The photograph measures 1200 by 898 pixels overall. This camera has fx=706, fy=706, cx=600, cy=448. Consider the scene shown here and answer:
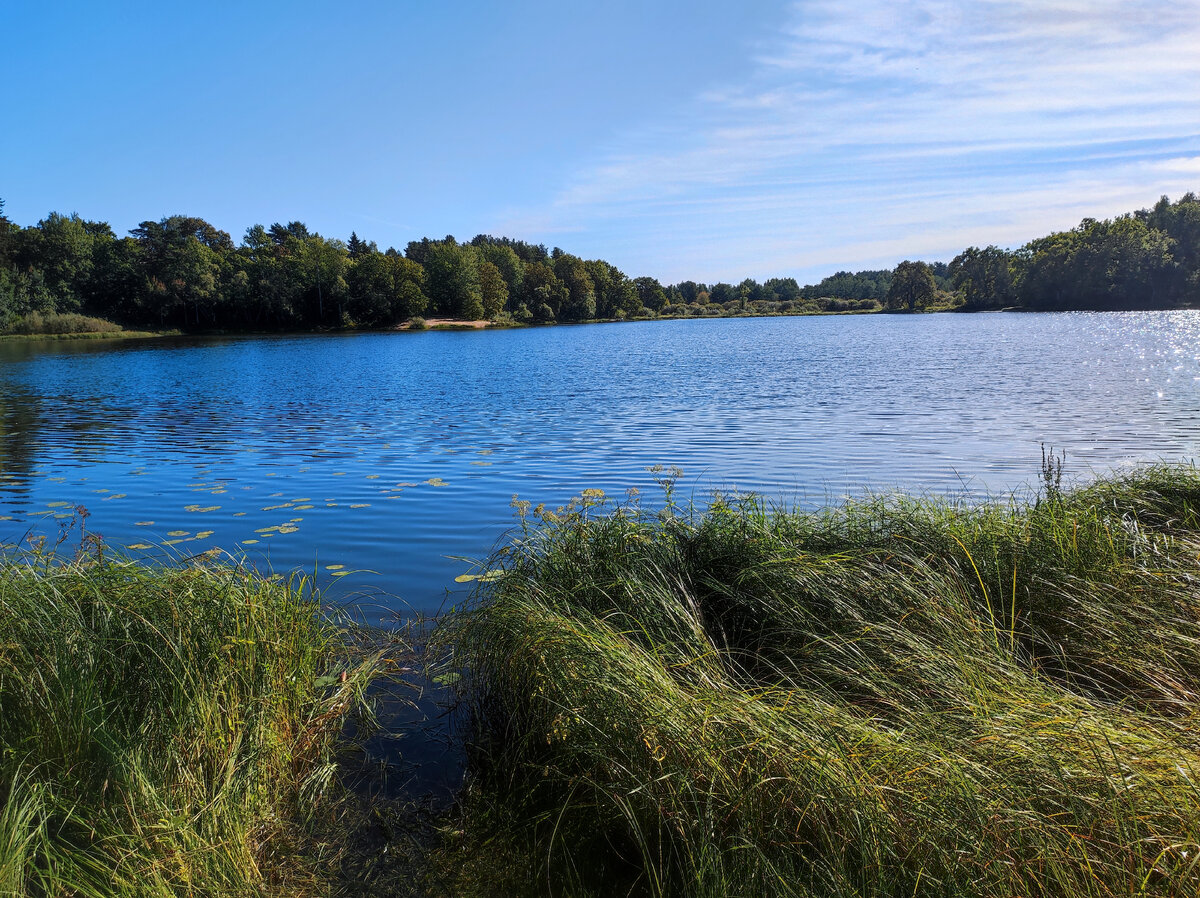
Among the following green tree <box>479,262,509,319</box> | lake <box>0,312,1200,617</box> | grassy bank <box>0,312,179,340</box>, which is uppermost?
green tree <box>479,262,509,319</box>

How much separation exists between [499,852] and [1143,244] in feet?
402

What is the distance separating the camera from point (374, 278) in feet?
296

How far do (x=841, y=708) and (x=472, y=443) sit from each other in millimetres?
13247

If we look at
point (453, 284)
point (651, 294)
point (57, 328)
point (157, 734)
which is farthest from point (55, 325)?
point (651, 294)

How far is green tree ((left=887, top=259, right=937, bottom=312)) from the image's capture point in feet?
461

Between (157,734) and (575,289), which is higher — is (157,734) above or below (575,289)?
below

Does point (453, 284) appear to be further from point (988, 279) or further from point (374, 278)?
point (988, 279)

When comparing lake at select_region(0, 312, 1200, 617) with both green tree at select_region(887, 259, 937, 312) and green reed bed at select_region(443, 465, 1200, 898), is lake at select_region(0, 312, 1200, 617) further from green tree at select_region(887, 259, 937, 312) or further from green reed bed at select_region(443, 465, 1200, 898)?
green tree at select_region(887, 259, 937, 312)

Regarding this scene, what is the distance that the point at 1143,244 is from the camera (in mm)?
96188

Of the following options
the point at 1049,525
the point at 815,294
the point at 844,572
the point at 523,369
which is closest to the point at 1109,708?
the point at 844,572

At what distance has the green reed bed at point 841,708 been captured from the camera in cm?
254

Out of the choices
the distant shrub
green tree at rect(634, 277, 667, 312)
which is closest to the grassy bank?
the distant shrub

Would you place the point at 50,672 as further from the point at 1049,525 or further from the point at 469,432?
the point at 469,432

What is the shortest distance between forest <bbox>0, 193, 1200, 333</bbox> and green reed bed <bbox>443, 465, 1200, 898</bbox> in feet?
272
